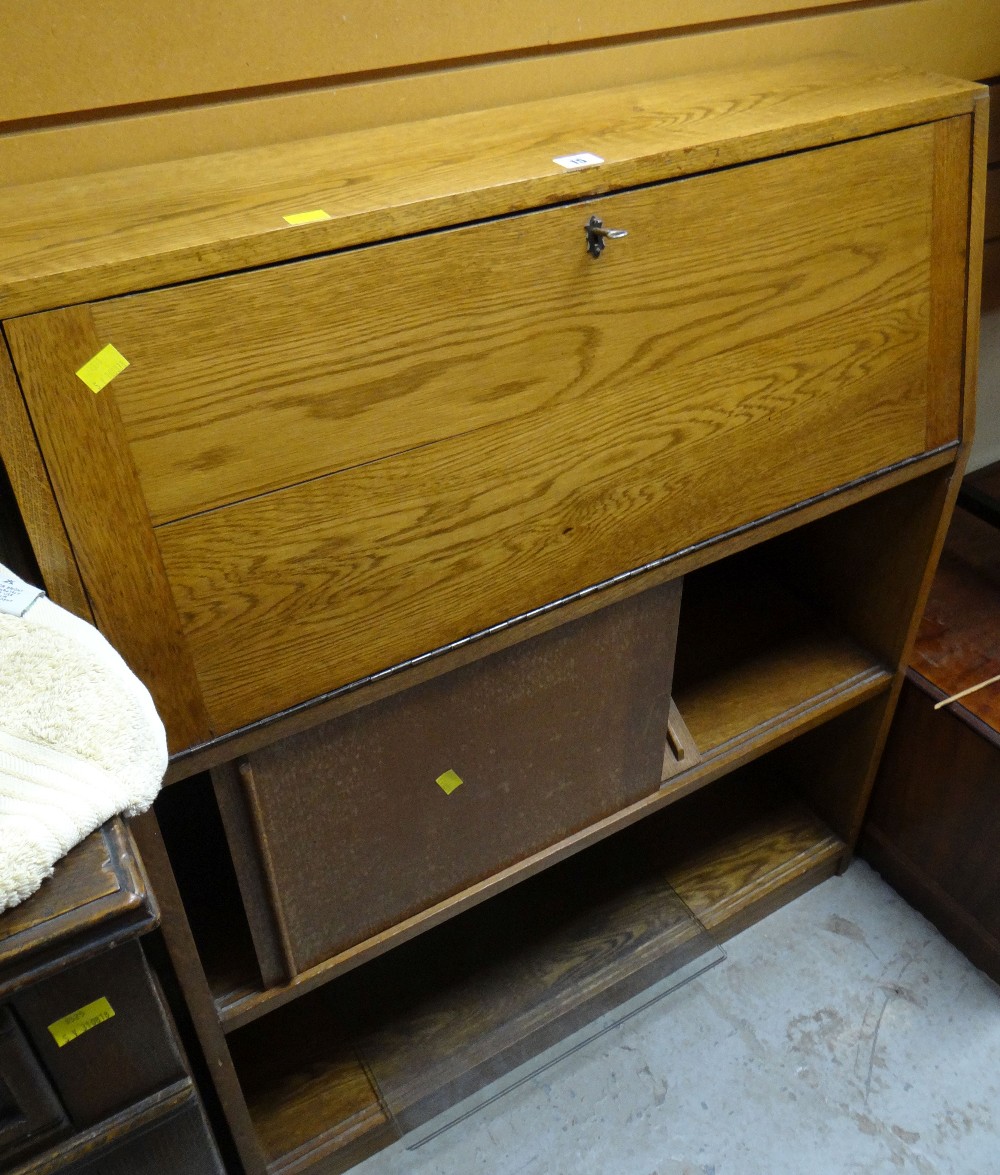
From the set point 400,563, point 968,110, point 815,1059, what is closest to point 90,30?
point 400,563

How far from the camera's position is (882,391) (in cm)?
111

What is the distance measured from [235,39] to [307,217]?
0.33 metres

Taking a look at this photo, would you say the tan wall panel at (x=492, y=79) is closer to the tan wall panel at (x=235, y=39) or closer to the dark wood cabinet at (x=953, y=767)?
the tan wall panel at (x=235, y=39)

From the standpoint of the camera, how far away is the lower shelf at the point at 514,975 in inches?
53.7

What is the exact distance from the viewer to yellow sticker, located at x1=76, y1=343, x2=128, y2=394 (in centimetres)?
69

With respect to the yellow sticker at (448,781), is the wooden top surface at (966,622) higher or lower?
lower

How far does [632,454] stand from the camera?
3.15 feet

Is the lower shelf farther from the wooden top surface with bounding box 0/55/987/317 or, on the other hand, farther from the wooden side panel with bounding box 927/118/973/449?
the wooden top surface with bounding box 0/55/987/317

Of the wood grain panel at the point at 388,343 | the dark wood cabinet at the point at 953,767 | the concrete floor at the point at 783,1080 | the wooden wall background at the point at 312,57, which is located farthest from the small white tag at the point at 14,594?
the dark wood cabinet at the point at 953,767

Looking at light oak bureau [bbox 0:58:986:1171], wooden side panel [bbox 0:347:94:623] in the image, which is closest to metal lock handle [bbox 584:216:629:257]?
light oak bureau [bbox 0:58:986:1171]

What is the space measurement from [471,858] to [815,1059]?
69 centimetres

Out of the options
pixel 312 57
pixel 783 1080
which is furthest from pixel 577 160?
pixel 783 1080

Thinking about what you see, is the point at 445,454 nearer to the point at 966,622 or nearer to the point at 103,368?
the point at 103,368

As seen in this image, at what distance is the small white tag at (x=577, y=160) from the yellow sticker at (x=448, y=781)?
62 centimetres
